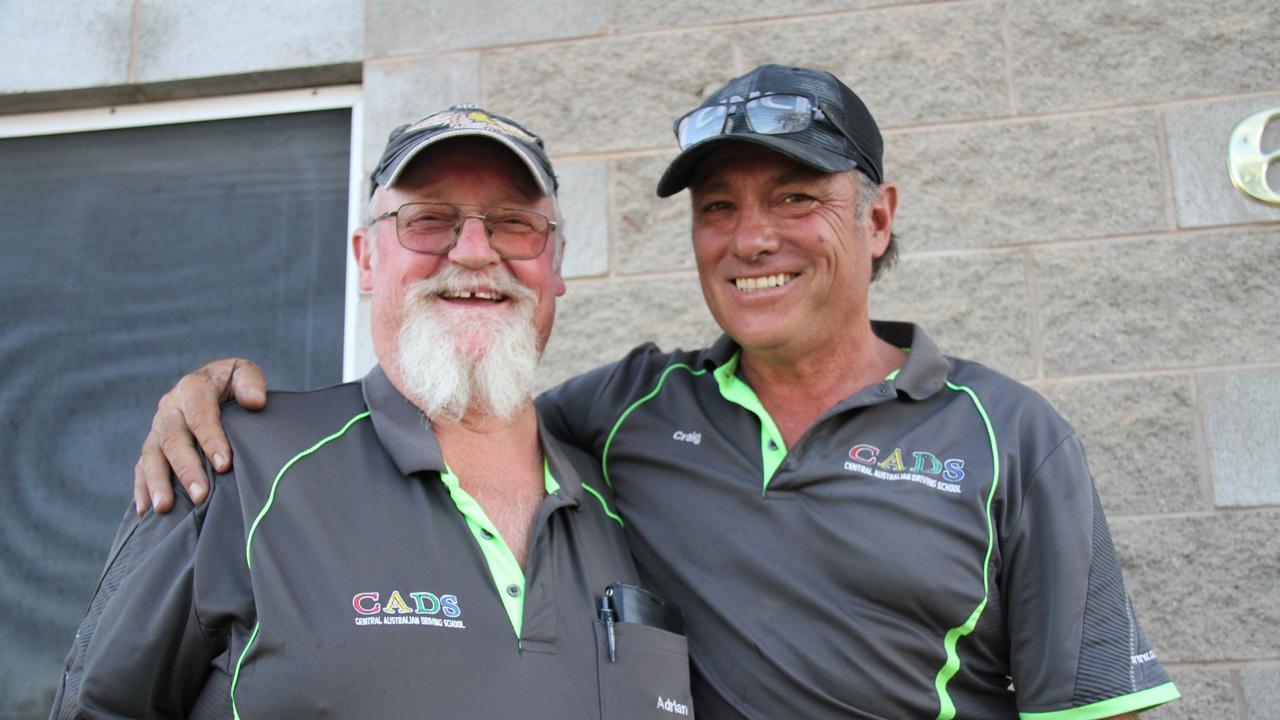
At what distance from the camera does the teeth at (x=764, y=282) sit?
2521 millimetres

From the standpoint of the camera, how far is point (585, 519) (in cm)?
238

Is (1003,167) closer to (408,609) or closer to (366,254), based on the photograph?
(366,254)

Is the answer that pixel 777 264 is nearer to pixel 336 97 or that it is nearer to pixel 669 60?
pixel 669 60

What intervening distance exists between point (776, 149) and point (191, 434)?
1.35 metres

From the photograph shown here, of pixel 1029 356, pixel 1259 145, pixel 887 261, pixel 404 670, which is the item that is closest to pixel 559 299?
pixel 887 261

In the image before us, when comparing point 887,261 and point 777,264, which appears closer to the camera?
point 777,264

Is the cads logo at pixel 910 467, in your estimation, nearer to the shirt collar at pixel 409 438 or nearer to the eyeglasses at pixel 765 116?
the shirt collar at pixel 409 438

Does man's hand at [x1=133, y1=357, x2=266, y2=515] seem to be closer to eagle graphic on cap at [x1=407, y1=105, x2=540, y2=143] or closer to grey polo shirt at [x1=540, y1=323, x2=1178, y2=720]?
eagle graphic on cap at [x1=407, y1=105, x2=540, y2=143]

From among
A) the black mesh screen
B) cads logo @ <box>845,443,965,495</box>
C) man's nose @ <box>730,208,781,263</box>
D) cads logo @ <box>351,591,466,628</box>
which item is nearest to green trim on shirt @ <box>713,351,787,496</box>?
cads logo @ <box>845,443,965,495</box>

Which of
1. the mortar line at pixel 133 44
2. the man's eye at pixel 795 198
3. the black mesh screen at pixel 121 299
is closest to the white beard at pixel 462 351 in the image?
the man's eye at pixel 795 198

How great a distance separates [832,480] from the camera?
2.34 m

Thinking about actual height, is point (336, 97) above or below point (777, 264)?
above

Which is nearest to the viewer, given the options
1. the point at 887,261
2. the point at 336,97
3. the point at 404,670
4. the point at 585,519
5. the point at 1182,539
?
the point at 404,670

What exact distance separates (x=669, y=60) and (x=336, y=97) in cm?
120
